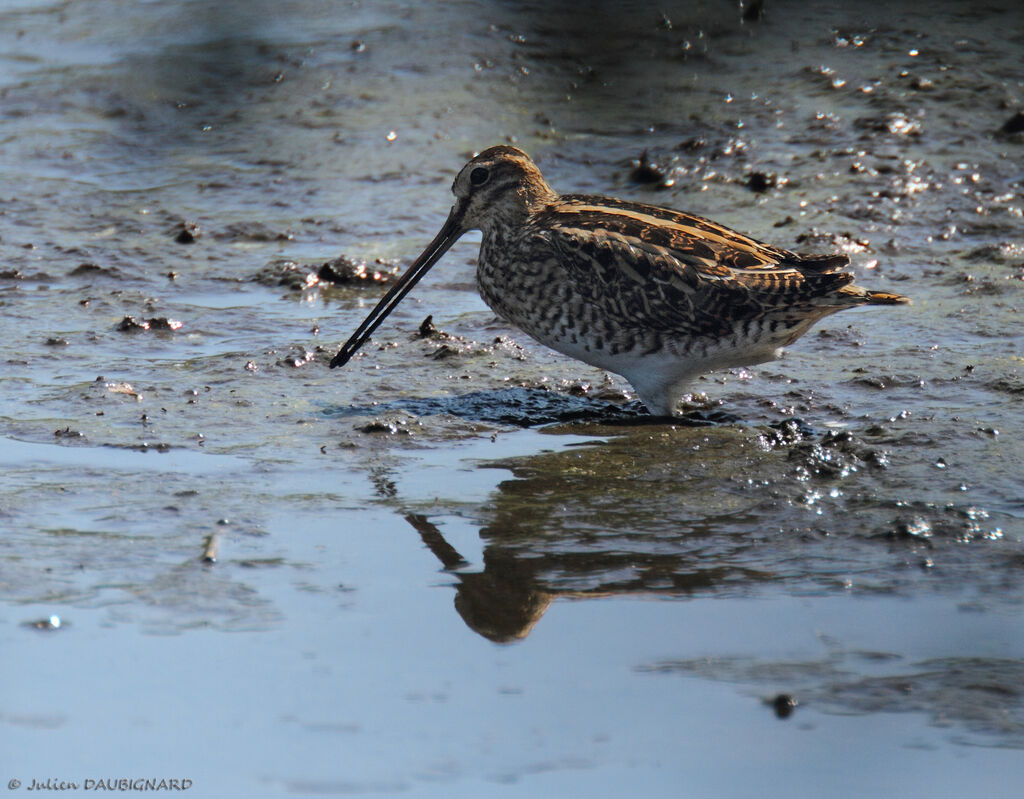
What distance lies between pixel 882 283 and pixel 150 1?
6699 mm

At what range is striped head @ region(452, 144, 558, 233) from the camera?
20.8 ft

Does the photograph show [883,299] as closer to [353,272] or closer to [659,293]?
[659,293]

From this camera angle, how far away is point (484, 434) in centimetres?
568

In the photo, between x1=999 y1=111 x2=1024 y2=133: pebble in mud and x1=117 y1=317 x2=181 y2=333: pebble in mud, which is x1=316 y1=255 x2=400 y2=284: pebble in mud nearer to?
x1=117 y1=317 x2=181 y2=333: pebble in mud

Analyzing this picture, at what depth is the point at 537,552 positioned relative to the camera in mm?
4504

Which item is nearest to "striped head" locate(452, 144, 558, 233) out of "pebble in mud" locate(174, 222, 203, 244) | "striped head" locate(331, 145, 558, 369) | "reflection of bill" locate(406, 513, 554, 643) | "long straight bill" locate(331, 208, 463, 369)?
"striped head" locate(331, 145, 558, 369)

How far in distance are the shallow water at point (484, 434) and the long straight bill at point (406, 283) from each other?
10cm

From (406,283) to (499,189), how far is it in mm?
619

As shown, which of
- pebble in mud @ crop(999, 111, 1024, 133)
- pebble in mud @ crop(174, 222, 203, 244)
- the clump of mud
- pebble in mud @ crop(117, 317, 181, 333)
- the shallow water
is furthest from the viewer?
pebble in mud @ crop(999, 111, 1024, 133)

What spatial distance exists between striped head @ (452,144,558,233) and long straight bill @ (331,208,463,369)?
114mm

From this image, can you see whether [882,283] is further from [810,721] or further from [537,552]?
[810,721]

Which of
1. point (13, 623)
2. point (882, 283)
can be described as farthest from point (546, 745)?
point (882, 283)

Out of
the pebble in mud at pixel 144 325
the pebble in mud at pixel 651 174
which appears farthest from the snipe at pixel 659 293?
the pebble in mud at pixel 651 174

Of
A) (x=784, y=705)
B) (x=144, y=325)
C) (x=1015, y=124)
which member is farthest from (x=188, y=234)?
(x=784, y=705)
